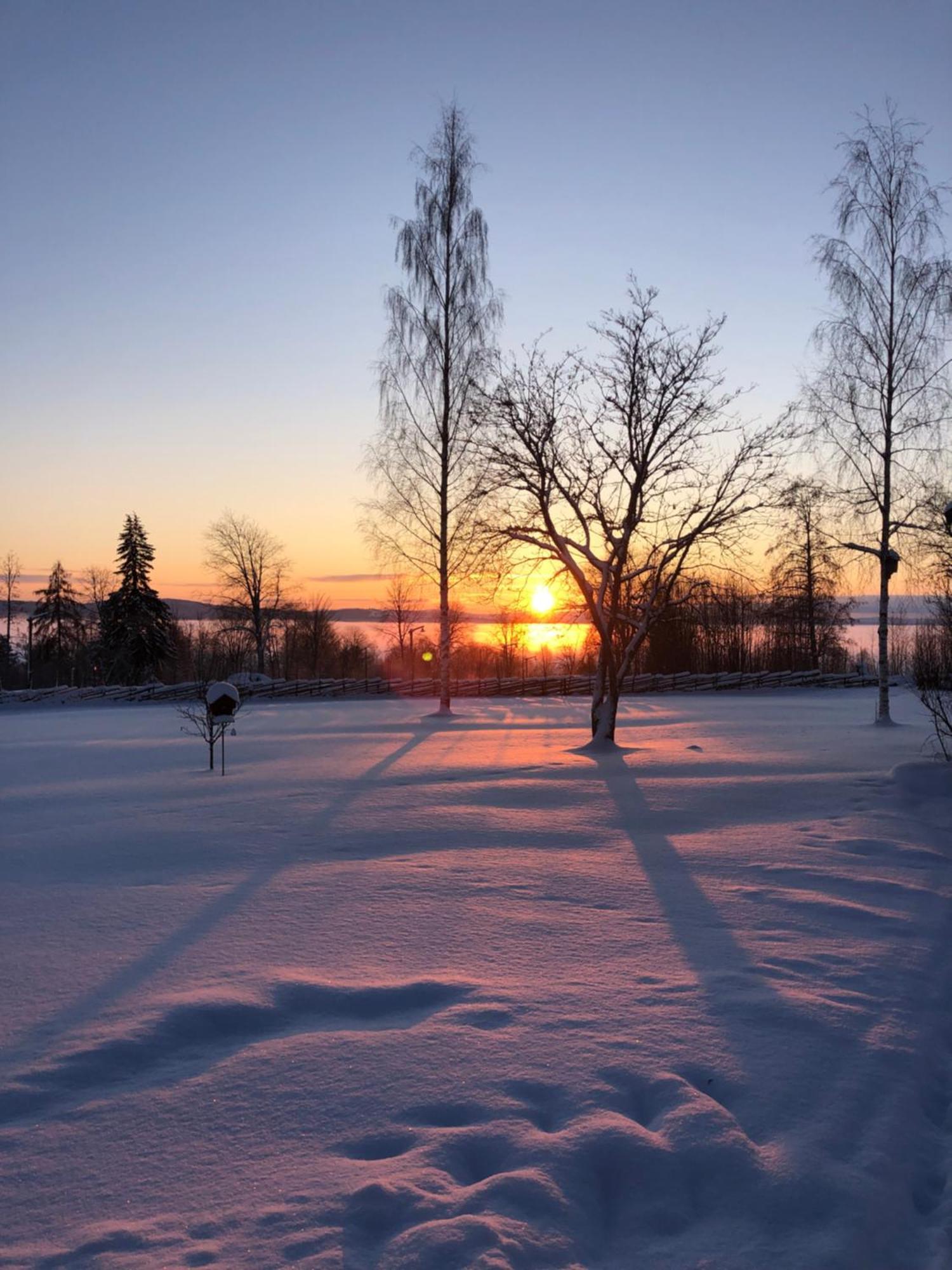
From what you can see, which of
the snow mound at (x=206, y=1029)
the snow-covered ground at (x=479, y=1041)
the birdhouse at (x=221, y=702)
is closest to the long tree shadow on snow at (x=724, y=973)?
the snow-covered ground at (x=479, y=1041)

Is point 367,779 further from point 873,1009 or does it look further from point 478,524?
point 873,1009

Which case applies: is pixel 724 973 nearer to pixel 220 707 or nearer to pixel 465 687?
pixel 220 707

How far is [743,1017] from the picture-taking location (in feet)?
12.5

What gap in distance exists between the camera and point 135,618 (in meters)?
43.8

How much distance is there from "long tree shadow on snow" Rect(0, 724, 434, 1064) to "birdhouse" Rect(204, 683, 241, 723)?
4381 millimetres

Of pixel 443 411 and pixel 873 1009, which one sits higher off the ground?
pixel 443 411

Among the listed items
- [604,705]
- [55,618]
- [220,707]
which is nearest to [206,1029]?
[220,707]

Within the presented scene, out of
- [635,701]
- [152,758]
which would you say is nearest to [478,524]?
[152,758]

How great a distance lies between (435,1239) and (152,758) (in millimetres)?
12494

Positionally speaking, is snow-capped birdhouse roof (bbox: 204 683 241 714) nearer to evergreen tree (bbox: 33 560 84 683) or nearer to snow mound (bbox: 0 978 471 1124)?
snow mound (bbox: 0 978 471 1124)

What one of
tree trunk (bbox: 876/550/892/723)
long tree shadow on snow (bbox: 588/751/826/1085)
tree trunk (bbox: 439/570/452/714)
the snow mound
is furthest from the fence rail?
the snow mound

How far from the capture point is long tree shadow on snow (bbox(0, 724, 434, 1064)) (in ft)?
12.0

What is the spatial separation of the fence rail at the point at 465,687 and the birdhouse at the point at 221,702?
59.7 feet

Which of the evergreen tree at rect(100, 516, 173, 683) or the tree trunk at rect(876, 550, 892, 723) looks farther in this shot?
the evergreen tree at rect(100, 516, 173, 683)
